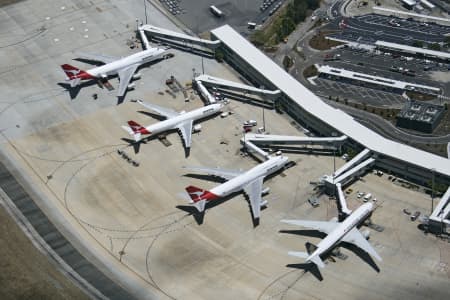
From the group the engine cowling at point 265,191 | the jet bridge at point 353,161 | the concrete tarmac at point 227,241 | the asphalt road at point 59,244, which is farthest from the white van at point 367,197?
the asphalt road at point 59,244

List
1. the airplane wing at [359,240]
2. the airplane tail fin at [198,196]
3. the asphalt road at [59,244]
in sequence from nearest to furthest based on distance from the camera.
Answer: the asphalt road at [59,244]
the airplane wing at [359,240]
the airplane tail fin at [198,196]

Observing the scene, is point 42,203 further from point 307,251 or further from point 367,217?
point 367,217

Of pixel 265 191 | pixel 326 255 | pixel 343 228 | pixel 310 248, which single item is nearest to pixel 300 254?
pixel 310 248

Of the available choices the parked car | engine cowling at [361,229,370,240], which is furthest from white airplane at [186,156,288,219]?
the parked car

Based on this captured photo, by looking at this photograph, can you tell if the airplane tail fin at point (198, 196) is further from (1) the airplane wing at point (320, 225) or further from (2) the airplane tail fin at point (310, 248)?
(2) the airplane tail fin at point (310, 248)

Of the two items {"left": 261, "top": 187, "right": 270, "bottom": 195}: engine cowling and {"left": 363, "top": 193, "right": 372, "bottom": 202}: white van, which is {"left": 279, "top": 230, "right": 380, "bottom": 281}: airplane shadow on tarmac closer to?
{"left": 261, "top": 187, "right": 270, "bottom": 195}: engine cowling

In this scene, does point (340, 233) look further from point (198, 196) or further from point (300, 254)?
point (198, 196)
